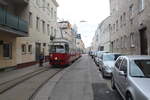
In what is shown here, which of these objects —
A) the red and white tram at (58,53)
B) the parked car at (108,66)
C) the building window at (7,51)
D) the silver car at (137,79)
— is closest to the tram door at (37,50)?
the red and white tram at (58,53)

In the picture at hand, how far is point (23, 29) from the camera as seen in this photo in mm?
18172

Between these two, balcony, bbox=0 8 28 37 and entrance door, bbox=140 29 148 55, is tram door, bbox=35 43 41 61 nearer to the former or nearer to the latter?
balcony, bbox=0 8 28 37

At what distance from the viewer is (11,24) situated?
15.6m

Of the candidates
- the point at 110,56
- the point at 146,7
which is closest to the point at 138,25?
the point at 146,7

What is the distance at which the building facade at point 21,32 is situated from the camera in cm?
1608

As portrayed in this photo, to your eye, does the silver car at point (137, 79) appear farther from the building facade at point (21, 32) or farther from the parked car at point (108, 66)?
the building facade at point (21, 32)

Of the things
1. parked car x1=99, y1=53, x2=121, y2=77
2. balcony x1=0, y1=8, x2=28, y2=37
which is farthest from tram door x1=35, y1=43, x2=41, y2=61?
parked car x1=99, y1=53, x2=121, y2=77

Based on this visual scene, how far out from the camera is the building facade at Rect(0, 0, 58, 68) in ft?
52.7

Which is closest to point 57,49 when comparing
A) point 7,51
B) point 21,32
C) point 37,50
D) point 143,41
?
point 21,32

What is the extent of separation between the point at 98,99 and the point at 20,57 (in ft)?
45.5

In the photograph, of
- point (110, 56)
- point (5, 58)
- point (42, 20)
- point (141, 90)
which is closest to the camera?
point (141, 90)

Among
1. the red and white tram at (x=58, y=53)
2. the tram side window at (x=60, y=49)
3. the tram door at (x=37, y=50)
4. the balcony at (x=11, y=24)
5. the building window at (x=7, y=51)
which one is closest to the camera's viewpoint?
the balcony at (x=11, y=24)

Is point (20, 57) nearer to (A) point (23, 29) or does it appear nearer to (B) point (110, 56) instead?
(A) point (23, 29)

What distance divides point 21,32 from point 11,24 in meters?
2.05
